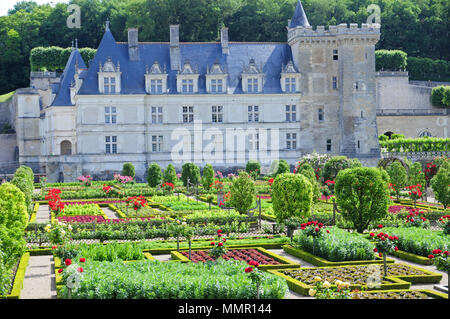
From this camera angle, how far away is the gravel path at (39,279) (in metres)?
14.2

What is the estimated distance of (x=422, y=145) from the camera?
4994cm

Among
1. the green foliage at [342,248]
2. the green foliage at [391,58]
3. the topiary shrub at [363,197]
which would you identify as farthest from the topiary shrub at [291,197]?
the green foliage at [391,58]

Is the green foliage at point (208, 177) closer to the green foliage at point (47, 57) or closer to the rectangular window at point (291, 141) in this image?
the rectangular window at point (291, 141)

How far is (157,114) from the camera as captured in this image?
4794cm

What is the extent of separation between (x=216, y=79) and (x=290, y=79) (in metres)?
5.61

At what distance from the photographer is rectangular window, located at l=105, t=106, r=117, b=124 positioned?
4697 centimetres

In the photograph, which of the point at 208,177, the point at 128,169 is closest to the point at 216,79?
the point at 128,169

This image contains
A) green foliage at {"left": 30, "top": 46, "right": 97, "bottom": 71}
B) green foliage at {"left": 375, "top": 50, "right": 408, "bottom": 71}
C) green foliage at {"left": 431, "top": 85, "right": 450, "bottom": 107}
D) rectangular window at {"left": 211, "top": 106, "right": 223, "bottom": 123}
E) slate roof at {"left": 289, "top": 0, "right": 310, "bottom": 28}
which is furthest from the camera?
green foliage at {"left": 30, "top": 46, "right": 97, "bottom": 71}

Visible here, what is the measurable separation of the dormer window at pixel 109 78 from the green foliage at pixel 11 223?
1152 inches

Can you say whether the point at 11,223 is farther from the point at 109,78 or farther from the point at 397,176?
the point at 109,78

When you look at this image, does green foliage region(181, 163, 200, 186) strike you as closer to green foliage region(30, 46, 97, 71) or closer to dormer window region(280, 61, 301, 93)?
dormer window region(280, 61, 301, 93)

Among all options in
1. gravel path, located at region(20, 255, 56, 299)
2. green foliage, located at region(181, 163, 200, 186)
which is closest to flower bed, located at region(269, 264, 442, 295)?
gravel path, located at region(20, 255, 56, 299)

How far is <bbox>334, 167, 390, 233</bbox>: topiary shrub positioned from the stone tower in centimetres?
2718
